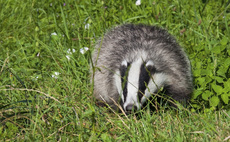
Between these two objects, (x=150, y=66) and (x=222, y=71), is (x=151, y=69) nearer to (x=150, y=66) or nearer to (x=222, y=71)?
(x=150, y=66)

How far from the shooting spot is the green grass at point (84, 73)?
293cm

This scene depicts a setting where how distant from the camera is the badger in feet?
11.8

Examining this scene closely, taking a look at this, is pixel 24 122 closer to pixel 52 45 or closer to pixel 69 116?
pixel 69 116

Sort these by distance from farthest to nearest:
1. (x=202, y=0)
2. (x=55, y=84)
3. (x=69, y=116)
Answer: (x=202, y=0), (x=55, y=84), (x=69, y=116)

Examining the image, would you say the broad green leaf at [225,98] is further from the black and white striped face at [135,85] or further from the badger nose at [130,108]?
the badger nose at [130,108]

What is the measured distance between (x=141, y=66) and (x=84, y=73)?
1.22 meters

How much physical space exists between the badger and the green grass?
166 millimetres

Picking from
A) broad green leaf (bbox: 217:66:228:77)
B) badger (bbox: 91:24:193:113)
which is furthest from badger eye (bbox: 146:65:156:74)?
broad green leaf (bbox: 217:66:228:77)

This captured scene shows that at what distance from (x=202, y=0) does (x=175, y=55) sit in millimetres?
2215

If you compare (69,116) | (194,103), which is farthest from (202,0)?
(69,116)

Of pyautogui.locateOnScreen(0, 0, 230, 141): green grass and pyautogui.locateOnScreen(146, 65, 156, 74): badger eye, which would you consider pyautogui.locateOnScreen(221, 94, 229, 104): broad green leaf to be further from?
pyautogui.locateOnScreen(146, 65, 156, 74): badger eye

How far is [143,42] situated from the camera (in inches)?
170

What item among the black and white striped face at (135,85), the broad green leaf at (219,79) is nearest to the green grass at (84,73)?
the broad green leaf at (219,79)

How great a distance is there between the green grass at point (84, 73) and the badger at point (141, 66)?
0.55 ft
